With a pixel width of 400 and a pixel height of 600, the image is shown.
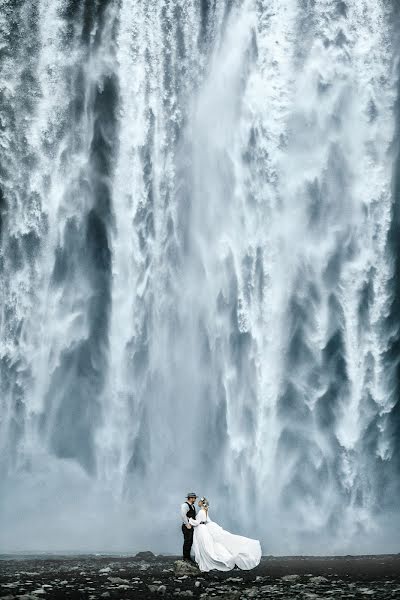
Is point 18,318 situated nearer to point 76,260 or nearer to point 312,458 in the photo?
point 76,260

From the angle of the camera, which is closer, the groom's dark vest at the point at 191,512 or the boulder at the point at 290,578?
the boulder at the point at 290,578

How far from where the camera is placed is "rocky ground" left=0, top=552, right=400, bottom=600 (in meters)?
17.2

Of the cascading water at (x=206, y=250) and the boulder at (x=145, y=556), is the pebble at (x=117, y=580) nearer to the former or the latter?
the boulder at (x=145, y=556)

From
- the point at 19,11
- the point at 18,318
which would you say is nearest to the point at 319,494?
the point at 18,318

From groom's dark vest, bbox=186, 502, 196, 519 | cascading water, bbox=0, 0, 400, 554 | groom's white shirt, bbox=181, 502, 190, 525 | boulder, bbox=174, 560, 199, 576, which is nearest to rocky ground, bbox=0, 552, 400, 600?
boulder, bbox=174, 560, 199, 576

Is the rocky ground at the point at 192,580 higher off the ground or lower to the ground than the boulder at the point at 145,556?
lower

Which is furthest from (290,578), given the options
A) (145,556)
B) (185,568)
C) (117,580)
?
(145,556)

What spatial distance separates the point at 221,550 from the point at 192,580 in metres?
1.33

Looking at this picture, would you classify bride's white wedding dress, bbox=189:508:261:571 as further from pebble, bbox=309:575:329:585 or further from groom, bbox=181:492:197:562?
pebble, bbox=309:575:329:585

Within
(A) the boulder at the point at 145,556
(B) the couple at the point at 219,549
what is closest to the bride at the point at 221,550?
(B) the couple at the point at 219,549

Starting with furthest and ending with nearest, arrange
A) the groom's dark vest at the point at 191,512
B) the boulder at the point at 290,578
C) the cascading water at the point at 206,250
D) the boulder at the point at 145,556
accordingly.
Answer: the cascading water at the point at 206,250, the boulder at the point at 145,556, the groom's dark vest at the point at 191,512, the boulder at the point at 290,578

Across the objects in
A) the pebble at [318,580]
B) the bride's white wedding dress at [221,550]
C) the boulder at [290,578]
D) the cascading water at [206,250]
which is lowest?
the pebble at [318,580]

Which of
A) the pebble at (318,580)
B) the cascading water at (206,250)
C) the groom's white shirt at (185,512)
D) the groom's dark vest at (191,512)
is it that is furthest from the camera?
the cascading water at (206,250)

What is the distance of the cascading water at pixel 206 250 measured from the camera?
33.3 meters
